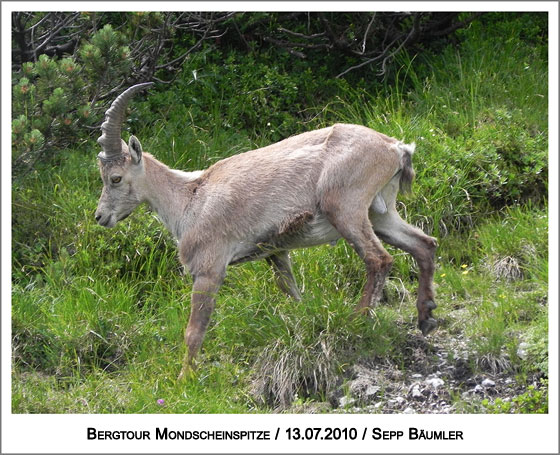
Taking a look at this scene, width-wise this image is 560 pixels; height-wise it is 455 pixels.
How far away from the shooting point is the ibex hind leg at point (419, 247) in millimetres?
7613

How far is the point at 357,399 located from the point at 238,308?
1.38m

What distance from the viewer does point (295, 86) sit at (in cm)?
1076

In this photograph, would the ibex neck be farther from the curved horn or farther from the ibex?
the curved horn

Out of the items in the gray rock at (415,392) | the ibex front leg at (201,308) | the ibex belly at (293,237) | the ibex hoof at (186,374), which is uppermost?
the ibex belly at (293,237)

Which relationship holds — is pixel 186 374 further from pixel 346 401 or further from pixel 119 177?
pixel 119 177

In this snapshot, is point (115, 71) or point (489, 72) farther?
point (489, 72)

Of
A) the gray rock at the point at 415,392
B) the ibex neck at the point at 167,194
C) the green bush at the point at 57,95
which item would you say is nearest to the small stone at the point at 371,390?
the gray rock at the point at 415,392

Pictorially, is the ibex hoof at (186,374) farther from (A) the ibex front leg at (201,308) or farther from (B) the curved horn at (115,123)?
(B) the curved horn at (115,123)

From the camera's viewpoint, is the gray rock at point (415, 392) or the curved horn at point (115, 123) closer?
the gray rock at point (415, 392)

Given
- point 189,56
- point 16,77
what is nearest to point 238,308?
point 16,77

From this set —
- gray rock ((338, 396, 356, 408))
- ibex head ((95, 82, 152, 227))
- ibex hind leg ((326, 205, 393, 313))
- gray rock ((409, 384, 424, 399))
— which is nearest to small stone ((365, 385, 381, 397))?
gray rock ((338, 396, 356, 408))

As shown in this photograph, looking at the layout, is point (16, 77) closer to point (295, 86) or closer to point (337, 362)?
point (295, 86)

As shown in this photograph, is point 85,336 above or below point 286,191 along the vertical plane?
below

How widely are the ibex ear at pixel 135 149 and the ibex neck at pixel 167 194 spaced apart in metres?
0.13
